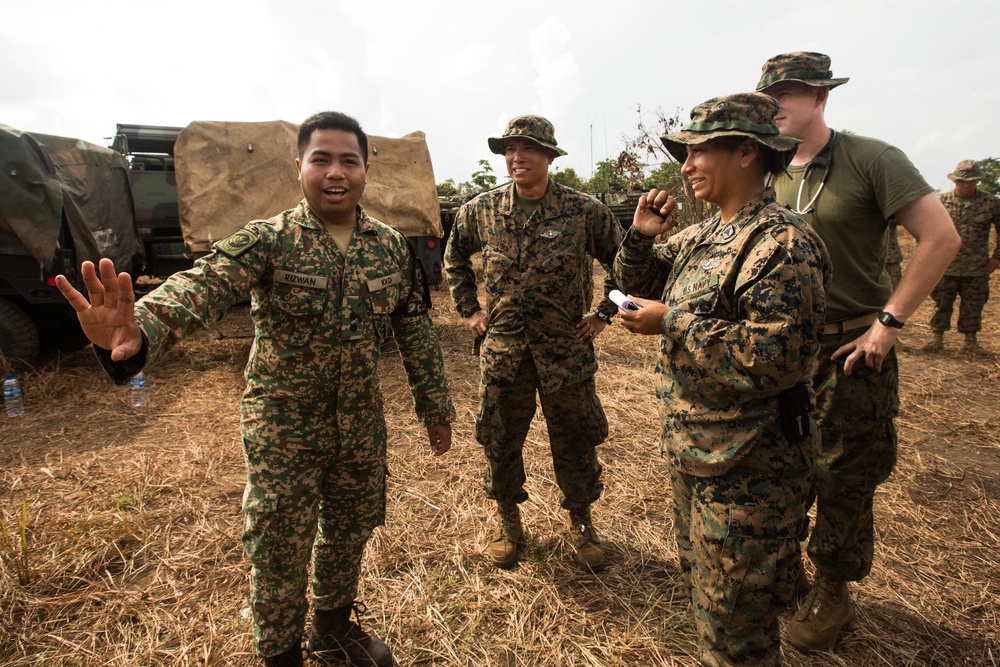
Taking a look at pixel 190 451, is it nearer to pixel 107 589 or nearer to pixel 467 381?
pixel 107 589

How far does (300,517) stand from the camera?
6.41ft

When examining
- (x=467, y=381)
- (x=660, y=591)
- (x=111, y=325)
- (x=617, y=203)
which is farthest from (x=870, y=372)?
(x=617, y=203)

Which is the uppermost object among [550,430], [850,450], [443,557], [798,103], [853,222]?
[798,103]

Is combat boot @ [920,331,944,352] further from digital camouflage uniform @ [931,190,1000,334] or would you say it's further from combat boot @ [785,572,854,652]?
combat boot @ [785,572,854,652]

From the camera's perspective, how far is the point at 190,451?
426 centimetres

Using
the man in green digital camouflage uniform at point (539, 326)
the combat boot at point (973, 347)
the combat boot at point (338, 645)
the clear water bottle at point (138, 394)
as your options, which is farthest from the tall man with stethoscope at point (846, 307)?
the combat boot at point (973, 347)

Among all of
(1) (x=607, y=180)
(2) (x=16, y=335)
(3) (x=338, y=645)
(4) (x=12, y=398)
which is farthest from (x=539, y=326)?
(1) (x=607, y=180)

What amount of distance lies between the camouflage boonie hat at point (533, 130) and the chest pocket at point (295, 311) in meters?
1.27

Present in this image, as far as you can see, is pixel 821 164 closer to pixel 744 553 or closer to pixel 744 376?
pixel 744 376

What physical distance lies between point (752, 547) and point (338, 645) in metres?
1.66

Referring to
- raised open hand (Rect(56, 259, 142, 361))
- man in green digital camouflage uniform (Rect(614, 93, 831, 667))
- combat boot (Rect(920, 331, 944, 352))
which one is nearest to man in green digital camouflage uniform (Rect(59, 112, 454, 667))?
raised open hand (Rect(56, 259, 142, 361))

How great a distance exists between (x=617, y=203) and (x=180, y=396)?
499 inches

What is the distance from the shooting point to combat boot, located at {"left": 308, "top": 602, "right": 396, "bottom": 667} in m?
2.25

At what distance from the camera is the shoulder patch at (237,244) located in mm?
1797
